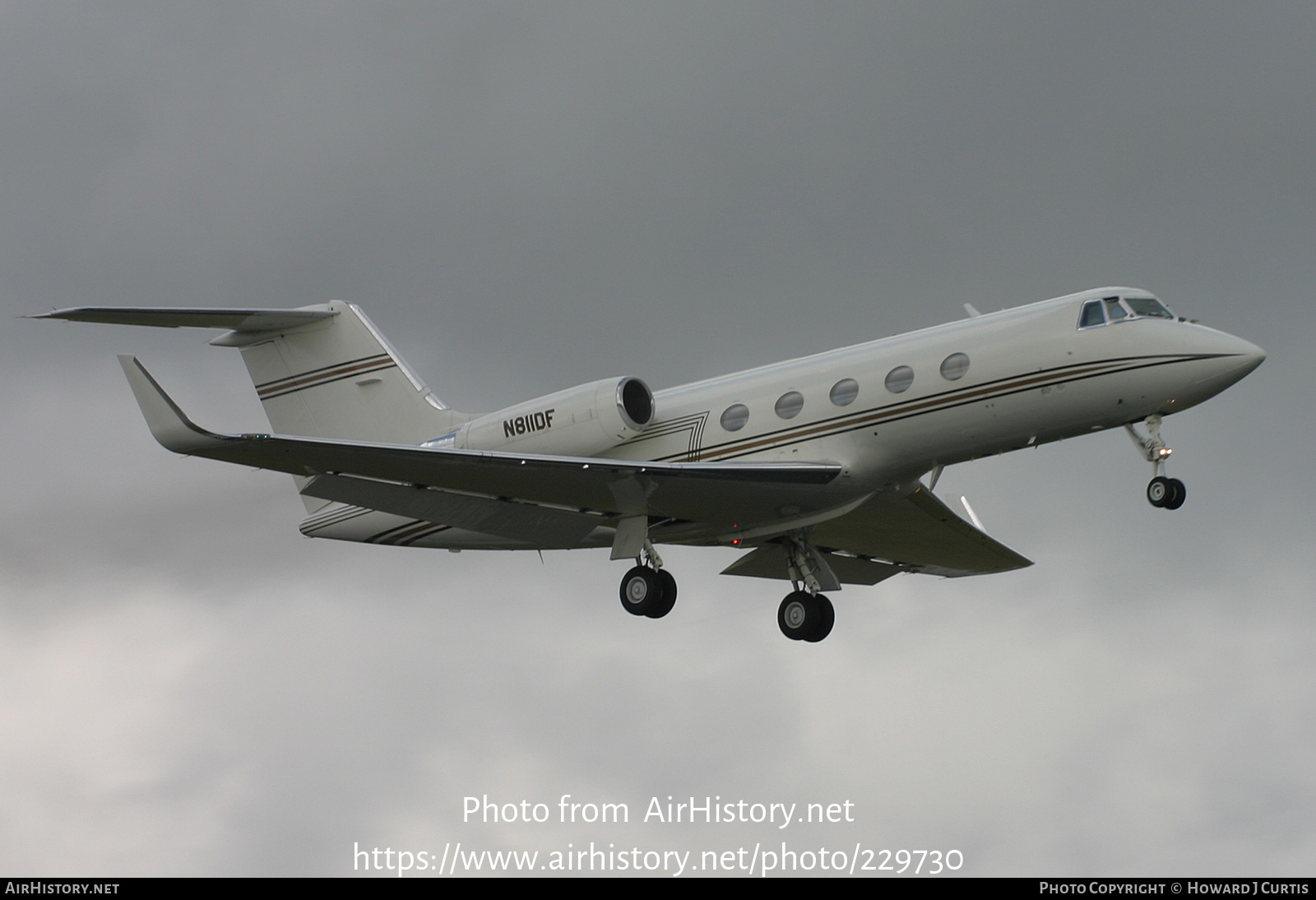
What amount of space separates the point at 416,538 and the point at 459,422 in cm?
205

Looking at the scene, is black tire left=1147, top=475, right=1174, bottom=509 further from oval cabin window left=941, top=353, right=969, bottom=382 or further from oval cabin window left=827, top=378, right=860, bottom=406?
oval cabin window left=827, top=378, right=860, bottom=406

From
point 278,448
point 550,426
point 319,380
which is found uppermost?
point 319,380

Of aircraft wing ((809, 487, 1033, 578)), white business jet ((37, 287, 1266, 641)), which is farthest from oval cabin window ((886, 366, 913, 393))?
aircraft wing ((809, 487, 1033, 578))

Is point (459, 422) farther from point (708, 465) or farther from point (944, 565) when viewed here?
point (944, 565)

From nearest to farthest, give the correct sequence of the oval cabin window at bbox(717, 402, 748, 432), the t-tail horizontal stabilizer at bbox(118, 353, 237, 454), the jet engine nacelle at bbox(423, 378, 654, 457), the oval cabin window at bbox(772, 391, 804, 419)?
the t-tail horizontal stabilizer at bbox(118, 353, 237, 454), the oval cabin window at bbox(772, 391, 804, 419), the oval cabin window at bbox(717, 402, 748, 432), the jet engine nacelle at bbox(423, 378, 654, 457)

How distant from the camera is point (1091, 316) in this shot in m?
20.2

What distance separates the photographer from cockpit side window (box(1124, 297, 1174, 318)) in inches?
794

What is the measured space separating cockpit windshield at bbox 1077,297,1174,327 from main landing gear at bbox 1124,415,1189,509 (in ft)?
4.48

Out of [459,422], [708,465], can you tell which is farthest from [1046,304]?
[459,422]

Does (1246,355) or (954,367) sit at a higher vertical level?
(954,367)

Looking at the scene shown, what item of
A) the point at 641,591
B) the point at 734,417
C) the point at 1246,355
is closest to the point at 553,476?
the point at 641,591

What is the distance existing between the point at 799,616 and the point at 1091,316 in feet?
21.9

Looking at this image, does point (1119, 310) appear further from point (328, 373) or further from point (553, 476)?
point (328, 373)

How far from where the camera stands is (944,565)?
27.0 metres
